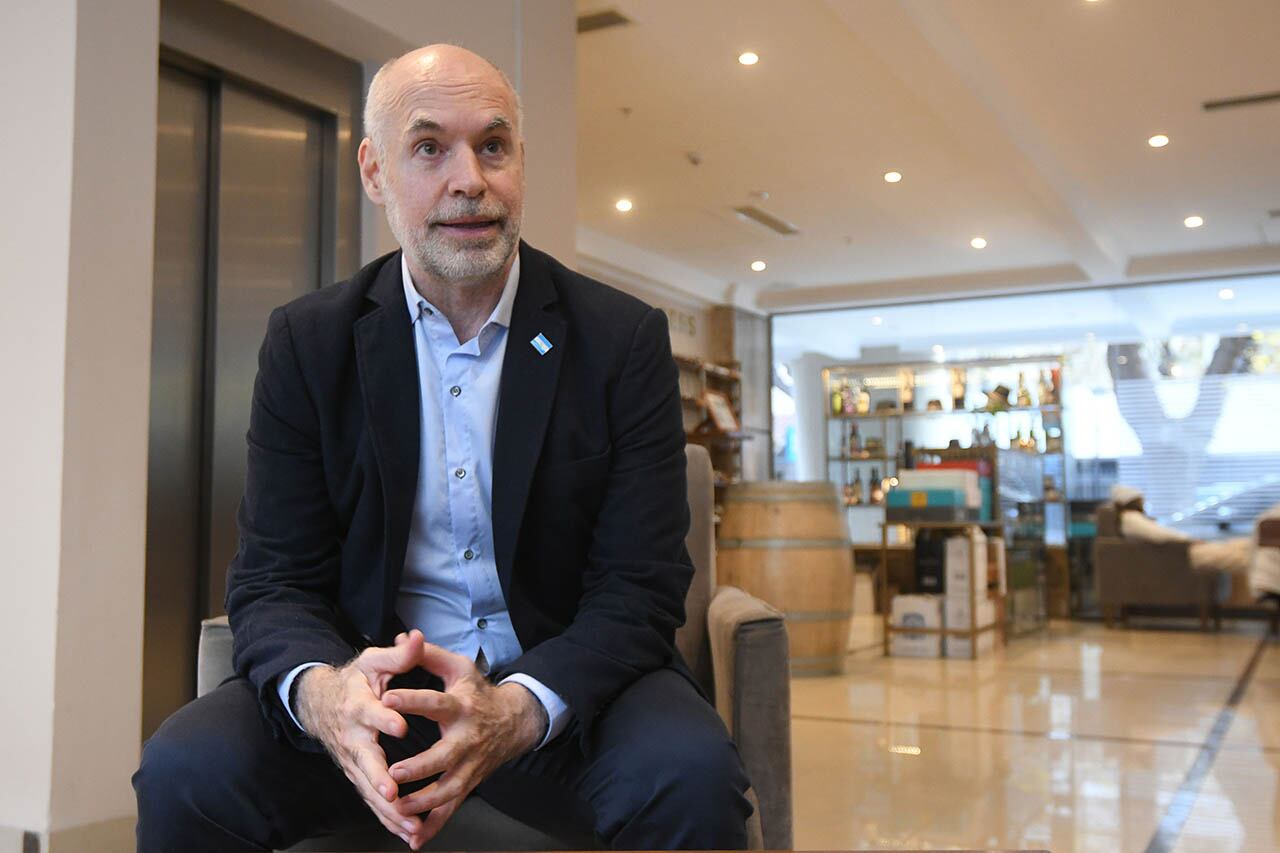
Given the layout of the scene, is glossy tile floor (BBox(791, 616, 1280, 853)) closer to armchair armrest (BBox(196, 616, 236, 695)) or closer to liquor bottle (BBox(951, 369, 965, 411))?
armchair armrest (BBox(196, 616, 236, 695))

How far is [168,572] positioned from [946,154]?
5.79m

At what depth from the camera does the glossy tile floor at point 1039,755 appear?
2.79 m

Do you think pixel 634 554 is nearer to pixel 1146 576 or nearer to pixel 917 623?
pixel 917 623

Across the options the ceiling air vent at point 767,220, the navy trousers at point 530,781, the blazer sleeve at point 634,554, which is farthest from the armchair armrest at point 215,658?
the ceiling air vent at point 767,220

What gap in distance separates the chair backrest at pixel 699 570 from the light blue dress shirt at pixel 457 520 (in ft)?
1.86

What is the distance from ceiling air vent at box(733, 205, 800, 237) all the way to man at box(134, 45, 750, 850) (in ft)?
23.9

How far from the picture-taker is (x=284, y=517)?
1485 mm

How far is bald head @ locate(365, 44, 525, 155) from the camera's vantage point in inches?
59.8

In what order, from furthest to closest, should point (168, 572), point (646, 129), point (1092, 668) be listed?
point (646, 129)
point (1092, 668)
point (168, 572)

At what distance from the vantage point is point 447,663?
4.18 ft

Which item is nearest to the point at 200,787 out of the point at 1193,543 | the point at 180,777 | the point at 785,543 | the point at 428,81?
the point at 180,777

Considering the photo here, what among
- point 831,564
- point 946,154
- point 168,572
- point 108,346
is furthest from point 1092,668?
point 108,346

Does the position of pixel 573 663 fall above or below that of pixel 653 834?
above

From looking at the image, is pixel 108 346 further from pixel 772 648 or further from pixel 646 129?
pixel 646 129
